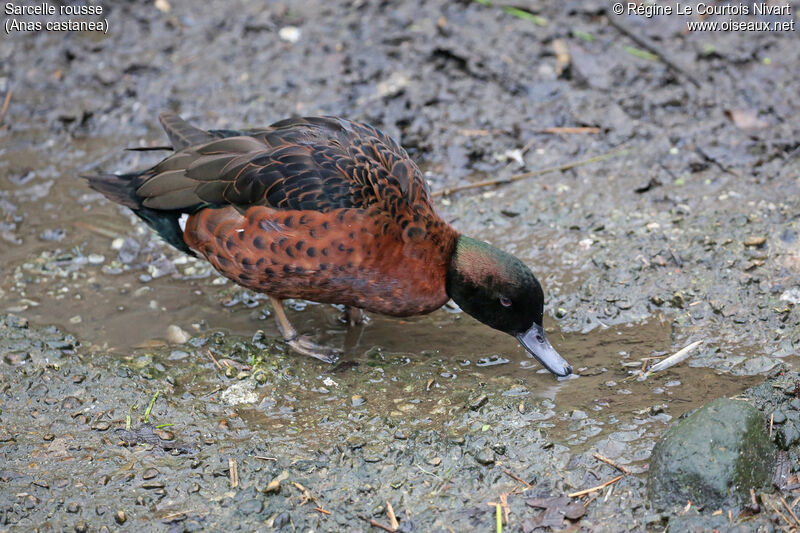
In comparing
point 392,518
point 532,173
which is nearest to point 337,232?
point 392,518

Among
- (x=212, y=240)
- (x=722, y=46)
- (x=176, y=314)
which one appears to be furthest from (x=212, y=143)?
(x=722, y=46)

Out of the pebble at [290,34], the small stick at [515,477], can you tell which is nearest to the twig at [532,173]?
the pebble at [290,34]

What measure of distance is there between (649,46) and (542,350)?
378 centimetres

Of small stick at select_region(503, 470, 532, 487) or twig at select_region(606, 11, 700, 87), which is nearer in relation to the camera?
small stick at select_region(503, 470, 532, 487)

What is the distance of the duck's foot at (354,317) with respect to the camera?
5137 mm

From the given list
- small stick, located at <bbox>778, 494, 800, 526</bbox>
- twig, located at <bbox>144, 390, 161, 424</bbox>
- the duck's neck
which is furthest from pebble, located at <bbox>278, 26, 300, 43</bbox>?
small stick, located at <bbox>778, 494, 800, 526</bbox>

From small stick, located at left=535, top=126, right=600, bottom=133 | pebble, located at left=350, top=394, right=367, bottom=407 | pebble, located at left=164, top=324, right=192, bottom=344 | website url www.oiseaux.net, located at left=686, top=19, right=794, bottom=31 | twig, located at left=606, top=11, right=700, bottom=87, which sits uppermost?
website url www.oiseaux.net, located at left=686, top=19, right=794, bottom=31

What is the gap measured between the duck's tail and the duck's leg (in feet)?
2.25

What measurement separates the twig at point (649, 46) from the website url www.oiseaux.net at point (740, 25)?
44 centimetres

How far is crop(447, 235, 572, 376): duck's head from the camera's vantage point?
14.1 feet

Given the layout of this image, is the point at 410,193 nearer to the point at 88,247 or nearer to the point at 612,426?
the point at 612,426

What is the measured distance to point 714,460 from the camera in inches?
132

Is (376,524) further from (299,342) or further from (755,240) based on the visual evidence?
(755,240)

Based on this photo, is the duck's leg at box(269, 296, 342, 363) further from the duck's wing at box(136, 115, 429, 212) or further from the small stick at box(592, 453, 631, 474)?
the small stick at box(592, 453, 631, 474)
